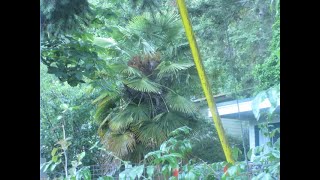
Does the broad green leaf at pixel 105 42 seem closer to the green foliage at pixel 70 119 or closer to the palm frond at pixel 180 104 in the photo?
the green foliage at pixel 70 119

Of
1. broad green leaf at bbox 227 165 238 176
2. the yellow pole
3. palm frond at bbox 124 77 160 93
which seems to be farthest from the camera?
palm frond at bbox 124 77 160 93

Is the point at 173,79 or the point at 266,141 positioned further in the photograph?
the point at 173,79

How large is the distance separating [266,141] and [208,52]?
0.35 m

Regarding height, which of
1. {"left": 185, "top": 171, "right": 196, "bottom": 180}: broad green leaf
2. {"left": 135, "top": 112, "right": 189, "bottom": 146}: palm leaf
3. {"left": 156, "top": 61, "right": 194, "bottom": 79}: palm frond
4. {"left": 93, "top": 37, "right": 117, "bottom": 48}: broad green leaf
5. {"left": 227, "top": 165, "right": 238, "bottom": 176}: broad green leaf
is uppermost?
{"left": 93, "top": 37, "right": 117, "bottom": 48}: broad green leaf

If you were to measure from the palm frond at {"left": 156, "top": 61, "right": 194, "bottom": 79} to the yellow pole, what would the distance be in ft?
0.21

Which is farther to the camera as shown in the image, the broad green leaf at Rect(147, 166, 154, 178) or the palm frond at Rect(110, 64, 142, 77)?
the palm frond at Rect(110, 64, 142, 77)

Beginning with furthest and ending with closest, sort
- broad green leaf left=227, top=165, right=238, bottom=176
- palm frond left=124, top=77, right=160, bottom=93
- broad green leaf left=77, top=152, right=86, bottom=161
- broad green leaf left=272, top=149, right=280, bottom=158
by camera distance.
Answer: palm frond left=124, top=77, right=160, bottom=93 < broad green leaf left=77, top=152, right=86, bottom=161 < broad green leaf left=227, top=165, right=238, bottom=176 < broad green leaf left=272, top=149, right=280, bottom=158

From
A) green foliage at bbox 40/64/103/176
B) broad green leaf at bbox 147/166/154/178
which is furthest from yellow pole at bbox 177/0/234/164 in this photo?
green foliage at bbox 40/64/103/176

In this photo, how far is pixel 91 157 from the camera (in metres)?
1.35

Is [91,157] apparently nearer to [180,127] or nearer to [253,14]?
[180,127]

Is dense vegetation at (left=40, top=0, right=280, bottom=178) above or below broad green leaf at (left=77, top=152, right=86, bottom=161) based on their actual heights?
above

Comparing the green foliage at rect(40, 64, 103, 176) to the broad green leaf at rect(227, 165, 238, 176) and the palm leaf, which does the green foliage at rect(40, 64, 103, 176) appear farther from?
the broad green leaf at rect(227, 165, 238, 176)

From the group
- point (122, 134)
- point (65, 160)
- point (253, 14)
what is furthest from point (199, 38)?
point (65, 160)

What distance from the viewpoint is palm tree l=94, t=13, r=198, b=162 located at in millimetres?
1336
